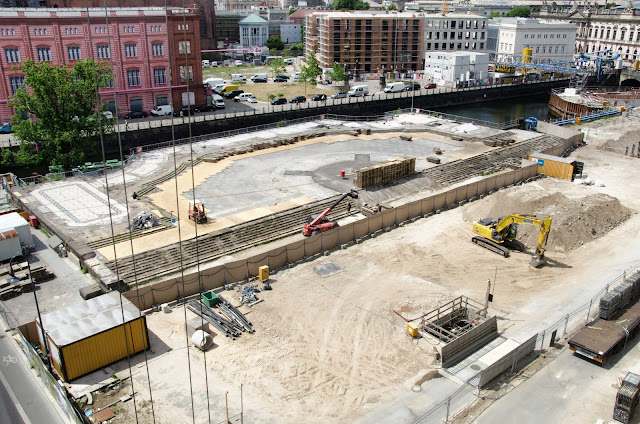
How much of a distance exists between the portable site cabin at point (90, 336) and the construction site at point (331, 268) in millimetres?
133

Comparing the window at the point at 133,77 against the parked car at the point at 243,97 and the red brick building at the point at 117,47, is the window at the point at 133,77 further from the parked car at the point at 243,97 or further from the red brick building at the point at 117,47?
the parked car at the point at 243,97

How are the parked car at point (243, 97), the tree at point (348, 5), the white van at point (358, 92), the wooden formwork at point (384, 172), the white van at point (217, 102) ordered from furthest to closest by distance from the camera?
the tree at point (348, 5), the white van at point (358, 92), the parked car at point (243, 97), the white van at point (217, 102), the wooden formwork at point (384, 172)

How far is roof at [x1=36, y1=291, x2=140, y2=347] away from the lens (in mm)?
21953

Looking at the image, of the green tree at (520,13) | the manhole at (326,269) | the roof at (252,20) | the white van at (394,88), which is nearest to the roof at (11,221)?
the manhole at (326,269)

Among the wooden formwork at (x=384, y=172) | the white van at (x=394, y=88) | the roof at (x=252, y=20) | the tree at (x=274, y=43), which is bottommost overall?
the wooden formwork at (x=384, y=172)

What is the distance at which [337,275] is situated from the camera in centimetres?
3034

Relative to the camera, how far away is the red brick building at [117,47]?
55.1 metres

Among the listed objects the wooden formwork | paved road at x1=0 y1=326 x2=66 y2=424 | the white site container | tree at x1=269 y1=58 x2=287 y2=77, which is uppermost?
tree at x1=269 y1=58 x2=287 y2=77

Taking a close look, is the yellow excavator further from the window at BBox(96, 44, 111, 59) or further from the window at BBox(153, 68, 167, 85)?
the window at BBox(96, 44, 111, 59)

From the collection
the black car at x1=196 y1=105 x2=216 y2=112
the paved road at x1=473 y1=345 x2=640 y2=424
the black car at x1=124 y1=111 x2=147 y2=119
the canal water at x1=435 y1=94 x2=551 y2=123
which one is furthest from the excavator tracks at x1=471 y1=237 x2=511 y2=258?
the canal water at x1=435 y1=94 x2=551 y2=123

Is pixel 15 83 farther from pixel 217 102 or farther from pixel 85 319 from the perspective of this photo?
pixel 85 319

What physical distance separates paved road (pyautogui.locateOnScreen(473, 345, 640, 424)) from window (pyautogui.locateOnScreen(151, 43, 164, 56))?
5523cm

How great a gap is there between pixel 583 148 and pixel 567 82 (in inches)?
1946

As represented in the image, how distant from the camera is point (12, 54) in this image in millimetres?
55094
